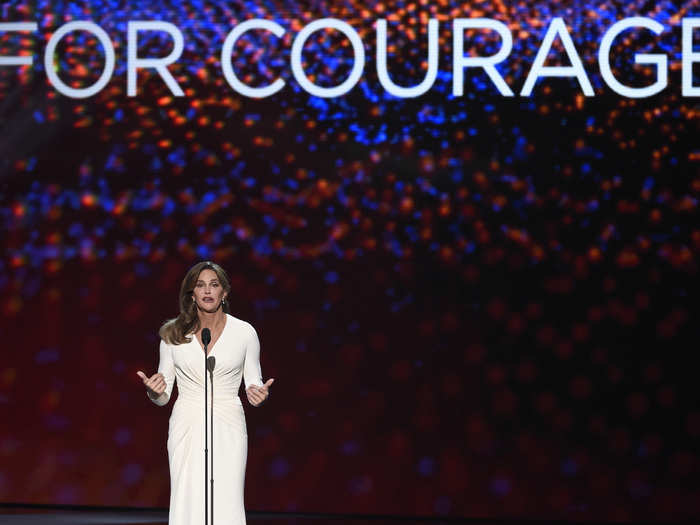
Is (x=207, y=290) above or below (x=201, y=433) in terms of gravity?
above

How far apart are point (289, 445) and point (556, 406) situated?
1.19 meters

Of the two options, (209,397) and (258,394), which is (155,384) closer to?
(209,397)

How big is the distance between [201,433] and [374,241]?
1942 millimetres

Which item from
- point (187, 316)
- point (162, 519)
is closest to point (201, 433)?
point (187, 316)

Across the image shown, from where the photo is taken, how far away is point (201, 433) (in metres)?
2.91

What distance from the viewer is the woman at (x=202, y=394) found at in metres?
2.90

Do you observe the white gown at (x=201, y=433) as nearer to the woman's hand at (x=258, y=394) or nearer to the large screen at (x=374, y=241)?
the woman's hand at (x=258, y=394)

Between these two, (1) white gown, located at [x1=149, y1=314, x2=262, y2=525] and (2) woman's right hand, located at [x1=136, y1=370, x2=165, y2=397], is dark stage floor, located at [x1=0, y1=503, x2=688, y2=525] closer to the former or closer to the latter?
(1) white gown, located at [x1=149, y1=314, x2=262, y2=525]

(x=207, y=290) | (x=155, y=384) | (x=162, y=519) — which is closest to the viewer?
(x=155, y=384)

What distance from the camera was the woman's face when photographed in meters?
2.97

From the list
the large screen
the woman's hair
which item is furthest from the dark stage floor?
the woman's hair

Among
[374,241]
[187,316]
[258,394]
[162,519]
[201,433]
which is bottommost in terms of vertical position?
[162,519]

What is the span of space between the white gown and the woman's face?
0.08m

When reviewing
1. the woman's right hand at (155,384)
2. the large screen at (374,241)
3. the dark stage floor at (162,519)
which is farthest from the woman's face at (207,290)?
the dark stage floor at (162,519)
